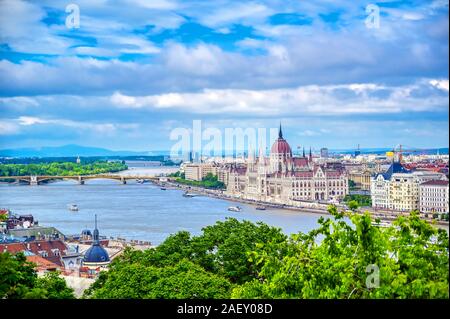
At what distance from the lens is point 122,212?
12625 mm

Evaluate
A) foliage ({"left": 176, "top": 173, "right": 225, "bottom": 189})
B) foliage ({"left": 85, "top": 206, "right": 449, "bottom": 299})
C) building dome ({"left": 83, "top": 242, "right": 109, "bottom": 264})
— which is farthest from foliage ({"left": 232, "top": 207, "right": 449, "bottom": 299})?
foliage ({"left": 176, "top": 173, "right": 225, "bottom": 189})

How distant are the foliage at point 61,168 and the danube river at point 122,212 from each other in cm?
44

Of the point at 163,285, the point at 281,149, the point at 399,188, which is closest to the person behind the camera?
the point at 163,285

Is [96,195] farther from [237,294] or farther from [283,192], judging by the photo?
[237,294]

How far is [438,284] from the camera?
2553 millimetres

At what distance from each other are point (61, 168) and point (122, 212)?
10.8 feet

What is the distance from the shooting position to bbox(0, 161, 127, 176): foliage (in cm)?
1391

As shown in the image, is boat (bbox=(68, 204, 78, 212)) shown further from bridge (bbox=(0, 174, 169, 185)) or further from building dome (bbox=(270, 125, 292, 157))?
building dome (bbox=(270, 125, 292, 157))

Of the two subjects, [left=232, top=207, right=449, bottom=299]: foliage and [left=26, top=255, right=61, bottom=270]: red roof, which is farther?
[left=26, top=255, right=61, bottom=270]: red roof

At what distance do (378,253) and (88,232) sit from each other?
8.63 m

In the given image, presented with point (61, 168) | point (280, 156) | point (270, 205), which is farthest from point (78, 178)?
point (280, 156)

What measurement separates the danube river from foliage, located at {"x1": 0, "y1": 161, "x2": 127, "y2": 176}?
442 mm

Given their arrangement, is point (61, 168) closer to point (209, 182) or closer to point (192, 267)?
point (209, 182)
